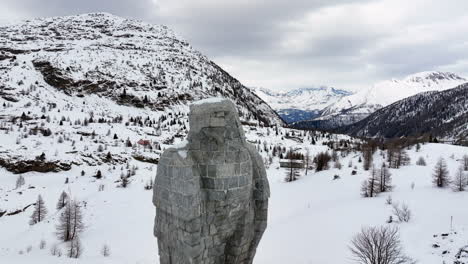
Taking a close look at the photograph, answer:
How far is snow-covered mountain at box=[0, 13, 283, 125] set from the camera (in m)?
104

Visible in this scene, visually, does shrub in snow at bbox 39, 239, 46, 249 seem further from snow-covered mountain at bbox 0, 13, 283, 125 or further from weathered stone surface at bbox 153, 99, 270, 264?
snow-covered mountain at bbox 0, 13, 283, 125

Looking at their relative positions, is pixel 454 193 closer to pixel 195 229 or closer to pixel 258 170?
pixel 258 170

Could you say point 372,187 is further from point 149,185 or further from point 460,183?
point 149,185

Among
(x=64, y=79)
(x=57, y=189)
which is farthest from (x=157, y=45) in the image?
(x=57, y=189)

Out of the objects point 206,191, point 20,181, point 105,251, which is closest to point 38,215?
point 105,251

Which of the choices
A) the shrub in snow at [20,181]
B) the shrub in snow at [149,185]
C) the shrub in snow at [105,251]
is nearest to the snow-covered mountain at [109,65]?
the shrub in snow at [20,181]

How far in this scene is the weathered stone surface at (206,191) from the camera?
15.8 ft

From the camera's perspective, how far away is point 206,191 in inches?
199

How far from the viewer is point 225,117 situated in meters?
5.14

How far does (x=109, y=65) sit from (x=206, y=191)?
13439 cm

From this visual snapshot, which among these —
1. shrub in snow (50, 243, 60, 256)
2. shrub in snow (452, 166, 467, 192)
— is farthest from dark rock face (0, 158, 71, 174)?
shrub in snow (452, 166, 467, 192)

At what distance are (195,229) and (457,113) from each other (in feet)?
679

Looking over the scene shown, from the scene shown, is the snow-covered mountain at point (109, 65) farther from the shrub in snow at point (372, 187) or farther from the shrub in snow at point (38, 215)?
the shrub in snow at point (372, 187)

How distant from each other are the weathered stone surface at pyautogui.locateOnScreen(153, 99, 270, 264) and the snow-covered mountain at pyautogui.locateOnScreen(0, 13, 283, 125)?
101m
